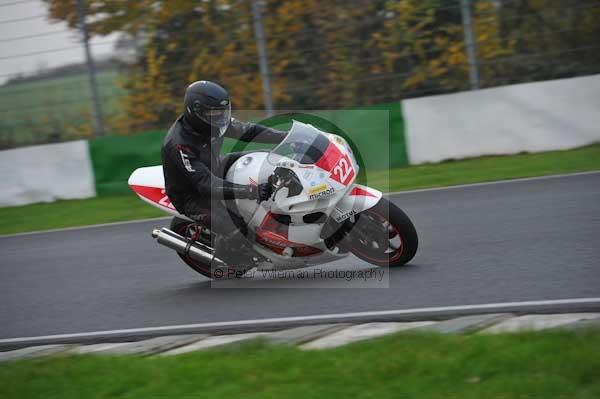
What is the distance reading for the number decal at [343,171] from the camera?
20.2 ft

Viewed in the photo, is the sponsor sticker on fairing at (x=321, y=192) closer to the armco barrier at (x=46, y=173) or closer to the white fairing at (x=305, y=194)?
the white fairing at (x=305, y=194)

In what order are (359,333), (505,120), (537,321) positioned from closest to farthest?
1. (537,321)
2. (359,333)
3. (505,120)

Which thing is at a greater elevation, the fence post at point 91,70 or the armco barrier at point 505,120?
the fence post at point 91,70

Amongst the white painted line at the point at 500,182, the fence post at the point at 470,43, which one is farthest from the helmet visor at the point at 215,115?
the fence post at the point at 470,43

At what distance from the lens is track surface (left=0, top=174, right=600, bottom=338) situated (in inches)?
233

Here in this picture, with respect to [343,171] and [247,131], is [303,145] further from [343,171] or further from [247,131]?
[247,131]

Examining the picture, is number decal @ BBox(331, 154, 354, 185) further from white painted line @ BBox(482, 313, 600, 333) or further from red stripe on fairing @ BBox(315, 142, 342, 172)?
white painted line @ BBox(482, 313, 600, 333)

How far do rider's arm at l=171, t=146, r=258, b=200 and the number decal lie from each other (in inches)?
24.9

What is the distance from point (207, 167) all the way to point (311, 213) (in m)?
0.92

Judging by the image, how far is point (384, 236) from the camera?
653 cm

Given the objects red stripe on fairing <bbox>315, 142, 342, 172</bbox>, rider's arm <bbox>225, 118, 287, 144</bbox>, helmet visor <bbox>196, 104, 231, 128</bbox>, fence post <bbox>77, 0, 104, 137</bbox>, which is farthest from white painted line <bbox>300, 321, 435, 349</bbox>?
fence post <bbox>77, 0, 104, 137</bbox>

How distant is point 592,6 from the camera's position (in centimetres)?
1157

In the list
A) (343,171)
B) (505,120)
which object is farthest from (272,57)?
(343,171)

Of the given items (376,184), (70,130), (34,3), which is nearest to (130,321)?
(376,184)
